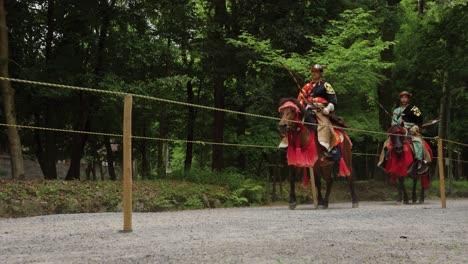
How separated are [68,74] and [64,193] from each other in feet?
25.2

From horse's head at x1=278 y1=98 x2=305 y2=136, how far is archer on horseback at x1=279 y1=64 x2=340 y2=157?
0.41 m

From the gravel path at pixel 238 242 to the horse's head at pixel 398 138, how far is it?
23.0ft

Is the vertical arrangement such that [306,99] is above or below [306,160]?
above

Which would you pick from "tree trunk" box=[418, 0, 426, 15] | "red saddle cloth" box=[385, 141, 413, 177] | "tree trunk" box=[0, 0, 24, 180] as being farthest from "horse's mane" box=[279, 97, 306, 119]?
"tree trunk" box=[418, 0, 426, 15]

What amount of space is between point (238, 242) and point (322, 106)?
6413mm

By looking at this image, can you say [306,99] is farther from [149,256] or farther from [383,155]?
[149,256]

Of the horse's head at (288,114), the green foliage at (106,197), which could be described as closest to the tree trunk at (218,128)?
the green foliage at (106,197)

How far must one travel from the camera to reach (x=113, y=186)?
12508 mm

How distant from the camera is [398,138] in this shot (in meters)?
13.8

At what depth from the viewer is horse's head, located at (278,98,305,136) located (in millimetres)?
9906

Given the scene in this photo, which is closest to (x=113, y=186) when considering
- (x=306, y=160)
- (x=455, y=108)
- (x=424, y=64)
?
(x=306, y=160)

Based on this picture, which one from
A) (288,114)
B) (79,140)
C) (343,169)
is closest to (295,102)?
(288,114)

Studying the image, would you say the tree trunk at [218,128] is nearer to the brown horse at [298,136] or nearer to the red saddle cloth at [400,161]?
the red saddle cloth at [400,161]

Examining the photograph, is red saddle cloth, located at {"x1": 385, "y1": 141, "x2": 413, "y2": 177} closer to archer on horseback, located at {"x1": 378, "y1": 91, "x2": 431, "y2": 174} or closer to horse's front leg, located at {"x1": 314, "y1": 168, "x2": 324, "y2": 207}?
archer on horseback, located at {"x1": 378, "y1": 91, "x2": 431, "y2": 174}
